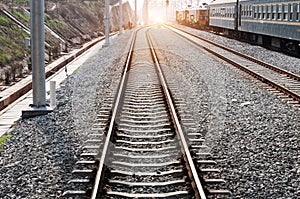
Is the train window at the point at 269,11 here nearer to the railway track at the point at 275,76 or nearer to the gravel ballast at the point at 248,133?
the railway track at the point at 275,76

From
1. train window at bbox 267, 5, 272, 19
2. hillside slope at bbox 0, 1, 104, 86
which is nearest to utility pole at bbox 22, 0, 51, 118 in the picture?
hillside slope at bbox 0, 1, 104, 86

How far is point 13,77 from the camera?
1658 centimetres

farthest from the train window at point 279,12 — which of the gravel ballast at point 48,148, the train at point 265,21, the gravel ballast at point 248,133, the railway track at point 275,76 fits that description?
the gravel ballast at point 48,148

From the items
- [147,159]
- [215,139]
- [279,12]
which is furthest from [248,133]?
[279,12]

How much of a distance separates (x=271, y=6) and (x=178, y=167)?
61.1 ft

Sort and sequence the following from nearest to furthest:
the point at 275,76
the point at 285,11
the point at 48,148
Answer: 1. the point at 48,148
2. the point at 275,76
3. the point at 285,11

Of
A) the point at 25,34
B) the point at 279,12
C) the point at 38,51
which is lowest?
the point at 38,51

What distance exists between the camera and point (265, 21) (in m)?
24.9

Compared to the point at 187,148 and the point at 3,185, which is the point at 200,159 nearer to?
the point at 187,148

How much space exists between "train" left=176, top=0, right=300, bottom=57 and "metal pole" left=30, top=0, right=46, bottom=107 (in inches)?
460

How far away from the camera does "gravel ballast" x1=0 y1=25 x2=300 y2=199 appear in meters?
6.02

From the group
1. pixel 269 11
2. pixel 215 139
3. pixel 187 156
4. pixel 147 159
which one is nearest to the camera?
pixel 187 156

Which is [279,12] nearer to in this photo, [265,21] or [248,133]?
[265,21]

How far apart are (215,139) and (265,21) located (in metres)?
17.9
